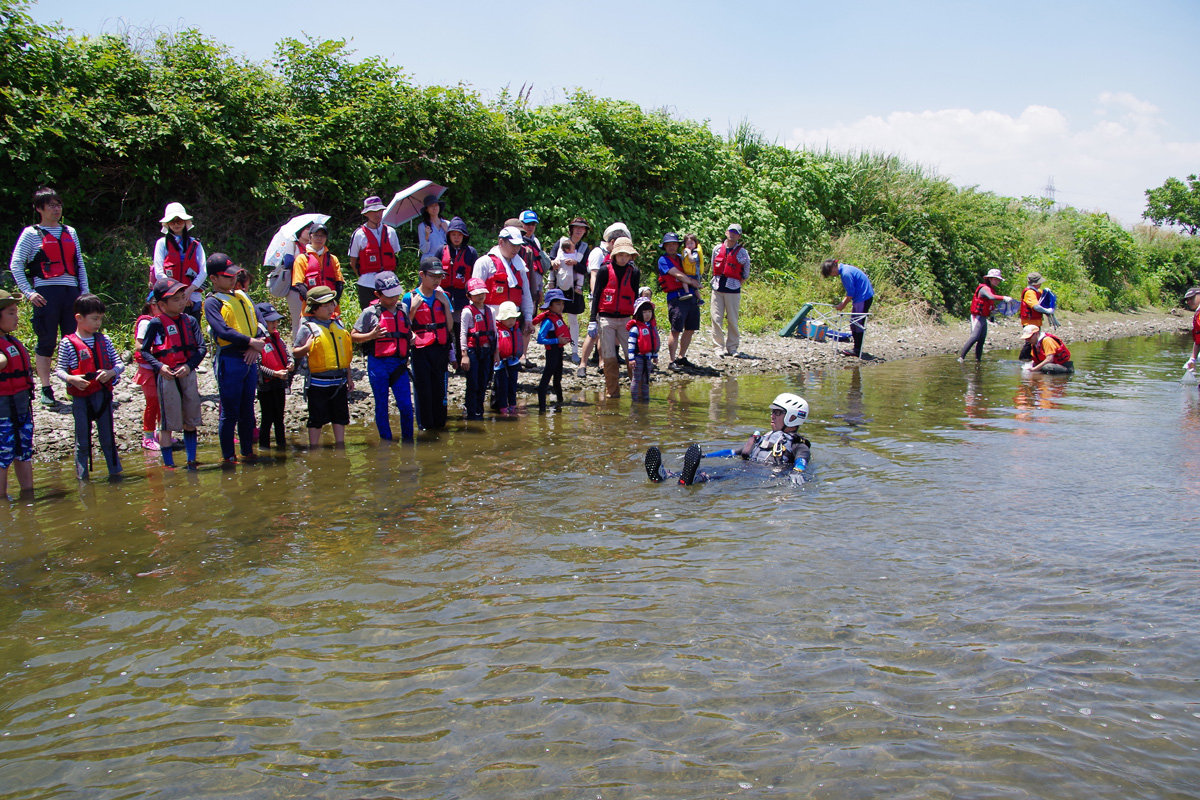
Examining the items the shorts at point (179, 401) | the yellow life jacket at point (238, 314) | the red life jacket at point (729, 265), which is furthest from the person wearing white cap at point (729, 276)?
the shorts at point (179, 401)

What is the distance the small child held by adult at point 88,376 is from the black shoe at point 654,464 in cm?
483

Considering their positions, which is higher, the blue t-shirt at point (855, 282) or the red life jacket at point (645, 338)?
the blue t-shirt at point (855, 282)

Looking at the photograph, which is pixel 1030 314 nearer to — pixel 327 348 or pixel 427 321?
pixel 427 321

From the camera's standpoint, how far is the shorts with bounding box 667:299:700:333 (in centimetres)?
1438

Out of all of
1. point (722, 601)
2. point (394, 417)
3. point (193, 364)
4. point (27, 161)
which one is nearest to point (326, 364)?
point (193, 364)

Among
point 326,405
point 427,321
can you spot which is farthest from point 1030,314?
point 326,405

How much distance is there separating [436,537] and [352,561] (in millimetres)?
701

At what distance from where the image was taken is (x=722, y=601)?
520 cm

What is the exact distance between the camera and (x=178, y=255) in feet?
30.3

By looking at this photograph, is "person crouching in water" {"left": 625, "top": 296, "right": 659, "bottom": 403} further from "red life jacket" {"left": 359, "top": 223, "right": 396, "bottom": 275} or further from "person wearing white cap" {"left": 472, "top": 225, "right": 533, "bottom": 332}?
"red life jacket" {"left": 359, "top": 223, "right": 396, "bottom": 275}

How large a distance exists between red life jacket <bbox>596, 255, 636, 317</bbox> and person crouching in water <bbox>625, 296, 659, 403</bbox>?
0.24 m

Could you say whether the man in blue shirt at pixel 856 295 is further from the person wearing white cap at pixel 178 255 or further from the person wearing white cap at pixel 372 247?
the person wearing white cap at pixel 178 255

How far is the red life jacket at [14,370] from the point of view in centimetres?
704

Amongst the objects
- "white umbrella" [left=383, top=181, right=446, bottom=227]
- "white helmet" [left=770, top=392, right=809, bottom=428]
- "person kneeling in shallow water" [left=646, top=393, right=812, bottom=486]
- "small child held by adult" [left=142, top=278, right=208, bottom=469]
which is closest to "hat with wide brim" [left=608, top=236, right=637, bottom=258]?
"white umbrella" [left=383, top=181, right=446, bottom=227]
